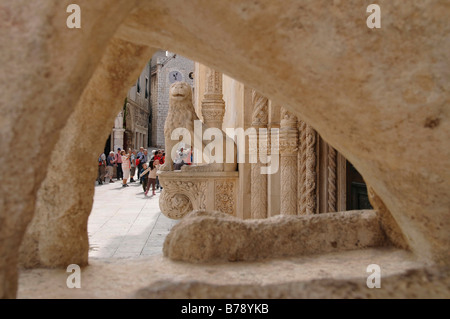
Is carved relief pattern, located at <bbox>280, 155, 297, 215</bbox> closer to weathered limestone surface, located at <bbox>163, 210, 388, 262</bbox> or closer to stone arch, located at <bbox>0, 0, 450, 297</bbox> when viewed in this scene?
weathered limestone surface, located at <bbox>163, 210, 388, 262</bbox>

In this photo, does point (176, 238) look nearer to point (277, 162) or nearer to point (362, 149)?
point (362, 149)

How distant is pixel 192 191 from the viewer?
4555 mm

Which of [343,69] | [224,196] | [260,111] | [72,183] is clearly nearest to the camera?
[343,69]

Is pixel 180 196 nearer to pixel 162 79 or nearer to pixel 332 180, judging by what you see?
pixel 332 180

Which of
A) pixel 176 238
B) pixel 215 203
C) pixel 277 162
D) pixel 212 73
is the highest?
pixel 212 73

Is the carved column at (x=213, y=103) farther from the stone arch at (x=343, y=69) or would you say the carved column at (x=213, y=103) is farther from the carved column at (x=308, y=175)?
the stone arch at (x=343, y=69)

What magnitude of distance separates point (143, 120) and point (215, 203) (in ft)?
74.2

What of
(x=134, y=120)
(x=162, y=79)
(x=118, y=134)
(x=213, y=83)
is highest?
(x=162, y=79)

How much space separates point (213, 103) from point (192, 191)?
53.5 inches

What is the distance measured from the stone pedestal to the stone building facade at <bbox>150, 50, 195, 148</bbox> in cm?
2131

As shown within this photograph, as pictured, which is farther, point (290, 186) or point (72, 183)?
point (290, 186)

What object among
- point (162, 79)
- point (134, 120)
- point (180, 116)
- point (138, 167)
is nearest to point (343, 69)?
point (180, 116)

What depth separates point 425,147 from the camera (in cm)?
99
